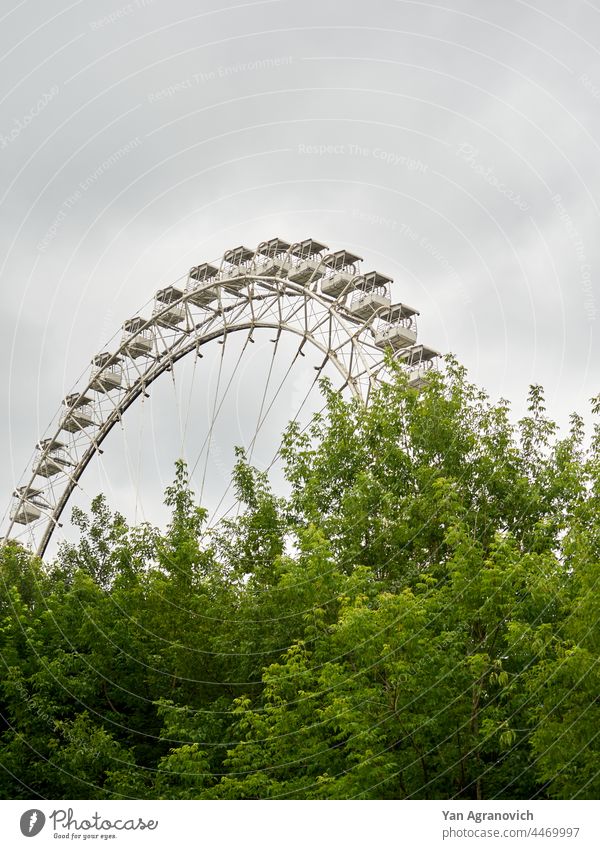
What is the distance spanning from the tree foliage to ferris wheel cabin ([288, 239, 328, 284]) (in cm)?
758

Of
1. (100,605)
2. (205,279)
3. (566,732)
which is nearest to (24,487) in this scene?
(205,279)

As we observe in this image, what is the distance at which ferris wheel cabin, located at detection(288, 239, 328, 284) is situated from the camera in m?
39.8

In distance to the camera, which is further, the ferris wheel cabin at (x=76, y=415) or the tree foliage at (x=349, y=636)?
the ferris wheel cabin at (x=76, y=415)

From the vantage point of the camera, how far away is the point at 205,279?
4581 cm

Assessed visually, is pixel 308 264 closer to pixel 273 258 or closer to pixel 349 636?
pixel 273 258

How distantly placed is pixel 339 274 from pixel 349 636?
20542mm

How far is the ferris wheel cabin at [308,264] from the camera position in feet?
130

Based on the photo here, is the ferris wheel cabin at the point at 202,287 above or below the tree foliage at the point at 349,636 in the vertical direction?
above

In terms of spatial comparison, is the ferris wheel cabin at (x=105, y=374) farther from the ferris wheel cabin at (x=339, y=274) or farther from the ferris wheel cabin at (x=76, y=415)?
the ferris wheel cabin at (x=339, y=274)

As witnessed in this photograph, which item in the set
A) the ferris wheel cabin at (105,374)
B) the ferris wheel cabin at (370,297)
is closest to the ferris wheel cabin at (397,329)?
the ferris wheel cabin at (370,297)

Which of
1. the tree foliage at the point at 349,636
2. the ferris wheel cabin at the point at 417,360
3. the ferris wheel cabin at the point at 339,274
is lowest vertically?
the tree foliage at the point at 349,636

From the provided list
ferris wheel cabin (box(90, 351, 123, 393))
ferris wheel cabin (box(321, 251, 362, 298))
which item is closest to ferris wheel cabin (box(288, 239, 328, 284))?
ferris wheel cabin (box(321, 251, 362, 298))

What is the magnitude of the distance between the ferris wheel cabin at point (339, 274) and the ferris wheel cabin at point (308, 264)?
298mm

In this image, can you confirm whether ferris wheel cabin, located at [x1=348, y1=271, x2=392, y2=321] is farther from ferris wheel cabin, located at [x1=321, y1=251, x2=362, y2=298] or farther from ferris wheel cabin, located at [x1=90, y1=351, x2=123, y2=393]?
ferris wheel cabin, located at [x1=90, y1=351, x2=123, y2=393]
